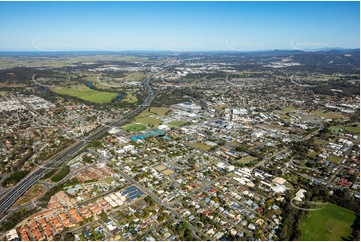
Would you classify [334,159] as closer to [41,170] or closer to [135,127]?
[135,127]

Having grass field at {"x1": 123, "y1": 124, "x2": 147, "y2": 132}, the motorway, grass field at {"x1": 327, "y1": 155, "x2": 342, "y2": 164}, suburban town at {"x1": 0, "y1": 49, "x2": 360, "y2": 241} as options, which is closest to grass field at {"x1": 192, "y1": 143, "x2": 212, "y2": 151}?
suburban town at {"x1": 0, "y1": 49, "x2": 360, "y2": 241}

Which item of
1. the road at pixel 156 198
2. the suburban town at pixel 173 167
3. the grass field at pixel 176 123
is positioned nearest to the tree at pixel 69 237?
the suburban town at pixel 173 167

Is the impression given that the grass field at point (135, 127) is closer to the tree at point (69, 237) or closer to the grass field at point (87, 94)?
the grass field at point (87, 94)

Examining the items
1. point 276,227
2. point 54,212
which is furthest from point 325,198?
point 54,212

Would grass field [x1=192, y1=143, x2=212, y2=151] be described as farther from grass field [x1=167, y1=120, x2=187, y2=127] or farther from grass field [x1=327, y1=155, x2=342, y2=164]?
grass field [x1=327, y1=155, x2=342, y2=164]

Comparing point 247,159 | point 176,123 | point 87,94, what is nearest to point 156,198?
point 247,159

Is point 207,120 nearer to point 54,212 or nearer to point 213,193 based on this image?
point 213,193

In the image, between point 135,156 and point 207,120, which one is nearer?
point 135,156
